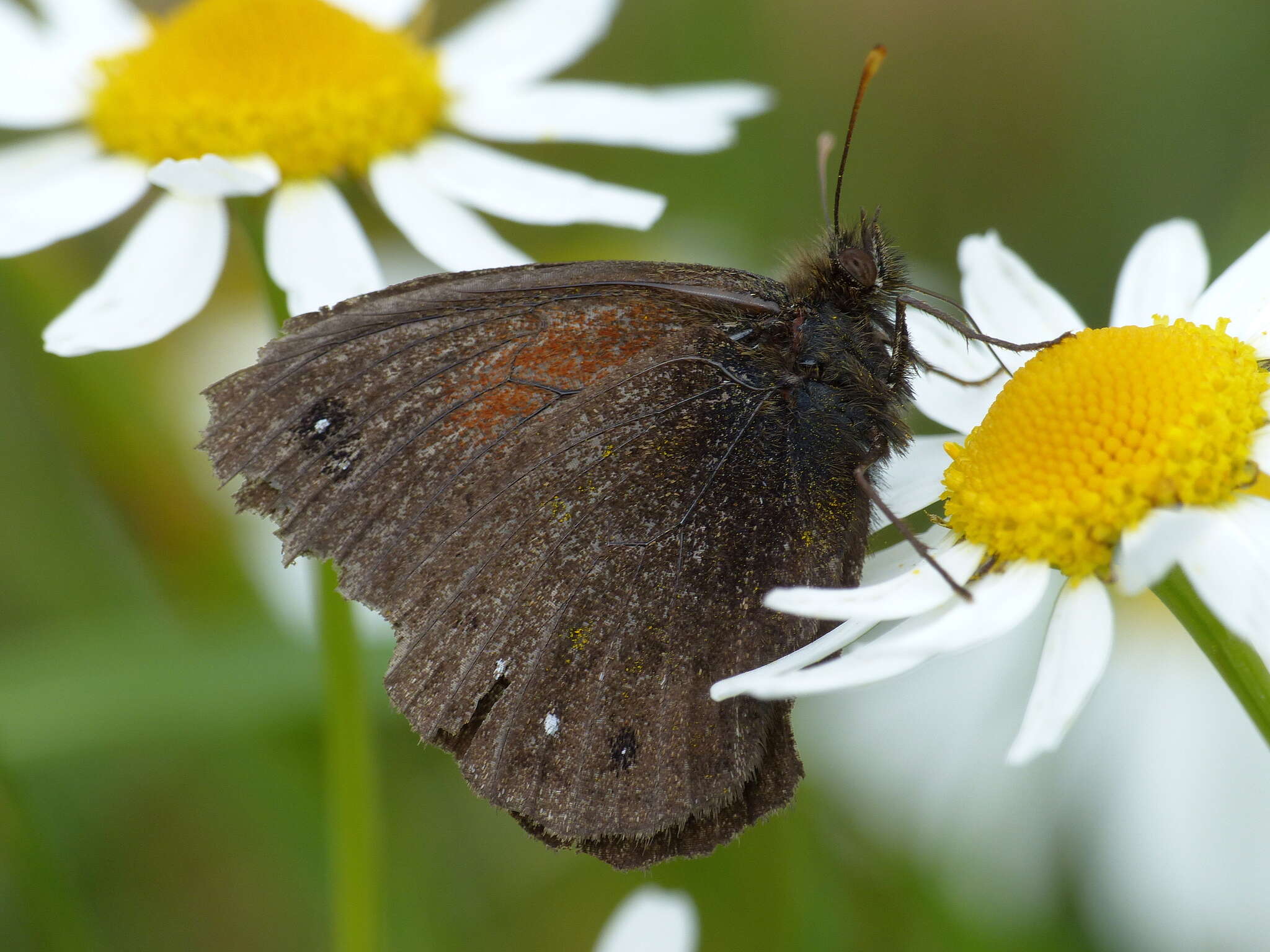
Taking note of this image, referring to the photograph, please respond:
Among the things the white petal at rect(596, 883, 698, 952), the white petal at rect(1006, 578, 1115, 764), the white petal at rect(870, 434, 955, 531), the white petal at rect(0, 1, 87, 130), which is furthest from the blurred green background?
the white petal at rect(1006, 578, 1115, 764)

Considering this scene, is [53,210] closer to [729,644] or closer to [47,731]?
[47,731]

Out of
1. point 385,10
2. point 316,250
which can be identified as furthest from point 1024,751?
point 385,10

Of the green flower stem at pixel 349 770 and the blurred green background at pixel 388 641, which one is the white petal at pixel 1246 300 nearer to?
the blurred green background at pixel 388 641

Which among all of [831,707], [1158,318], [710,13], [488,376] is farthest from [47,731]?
[710,13]

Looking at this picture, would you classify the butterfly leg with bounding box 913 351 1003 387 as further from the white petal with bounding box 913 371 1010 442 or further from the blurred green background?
the blurred green background

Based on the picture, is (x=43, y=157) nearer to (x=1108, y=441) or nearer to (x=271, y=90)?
(x=271, y=90)

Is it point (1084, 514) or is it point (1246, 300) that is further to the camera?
point (1246, 300)

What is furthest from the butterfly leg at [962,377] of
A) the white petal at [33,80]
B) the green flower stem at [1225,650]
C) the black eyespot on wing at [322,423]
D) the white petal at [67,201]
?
the white petal at [33,80]
